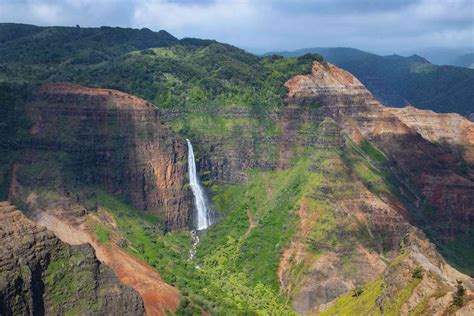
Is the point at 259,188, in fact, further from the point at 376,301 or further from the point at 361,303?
the point at 376,301

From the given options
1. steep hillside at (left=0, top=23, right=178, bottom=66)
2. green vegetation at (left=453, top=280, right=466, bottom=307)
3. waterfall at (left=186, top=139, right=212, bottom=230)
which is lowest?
waterfall at (left=186, top=139, right=212, bottom=230)

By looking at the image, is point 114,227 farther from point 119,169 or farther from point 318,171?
point 318,171

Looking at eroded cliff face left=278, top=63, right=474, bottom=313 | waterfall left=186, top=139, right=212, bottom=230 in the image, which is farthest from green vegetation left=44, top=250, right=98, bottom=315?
waterfall left=186, top=139, right=212, bottom=230

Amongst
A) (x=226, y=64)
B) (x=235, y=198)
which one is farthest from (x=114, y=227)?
(x=226, y=64)

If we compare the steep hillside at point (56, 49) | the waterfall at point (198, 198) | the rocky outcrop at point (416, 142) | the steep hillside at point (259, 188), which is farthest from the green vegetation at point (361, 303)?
the steep hillside at point (56, 49)

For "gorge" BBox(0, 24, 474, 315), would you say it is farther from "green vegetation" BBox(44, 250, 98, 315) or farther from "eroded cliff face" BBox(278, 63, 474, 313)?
"eroded cliff face" BBox(278, 63, 474, 313)

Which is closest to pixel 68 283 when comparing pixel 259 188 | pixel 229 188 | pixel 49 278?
pixel 49 278
